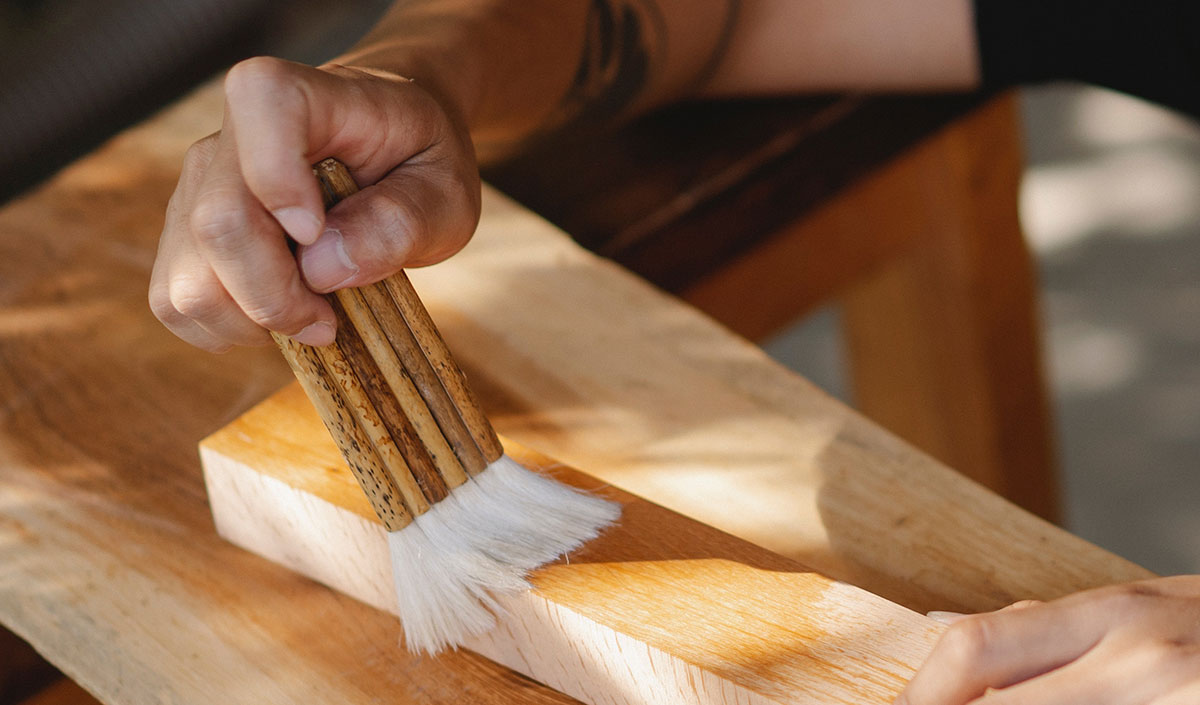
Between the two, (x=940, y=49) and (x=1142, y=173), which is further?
(x=1142, y=173)

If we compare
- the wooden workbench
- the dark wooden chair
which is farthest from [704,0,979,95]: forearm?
the wooden workbench

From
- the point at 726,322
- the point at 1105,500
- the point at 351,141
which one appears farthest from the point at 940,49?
the point at 1105,500

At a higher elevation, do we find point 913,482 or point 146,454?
point 146,454

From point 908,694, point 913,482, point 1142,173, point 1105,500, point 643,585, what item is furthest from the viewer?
point 1142,173

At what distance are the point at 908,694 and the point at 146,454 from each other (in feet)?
1.90

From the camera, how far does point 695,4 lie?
46.2 inches

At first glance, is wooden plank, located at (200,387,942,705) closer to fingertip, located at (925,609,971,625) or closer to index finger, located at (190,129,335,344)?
fingertip, located at (925,609,971,625)

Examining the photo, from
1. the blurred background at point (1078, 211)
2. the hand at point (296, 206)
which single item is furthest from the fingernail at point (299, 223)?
the blurred background at point (1078, 211)

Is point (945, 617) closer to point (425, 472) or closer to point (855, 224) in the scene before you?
point (425, 472)

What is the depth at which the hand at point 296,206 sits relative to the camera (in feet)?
1.93

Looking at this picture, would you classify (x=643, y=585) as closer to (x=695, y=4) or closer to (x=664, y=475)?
(x=664, y=475)

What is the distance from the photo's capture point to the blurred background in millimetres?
2117

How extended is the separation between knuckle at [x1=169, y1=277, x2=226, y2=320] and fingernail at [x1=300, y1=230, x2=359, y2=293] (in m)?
0.06

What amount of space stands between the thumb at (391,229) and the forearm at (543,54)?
0.17 metres
